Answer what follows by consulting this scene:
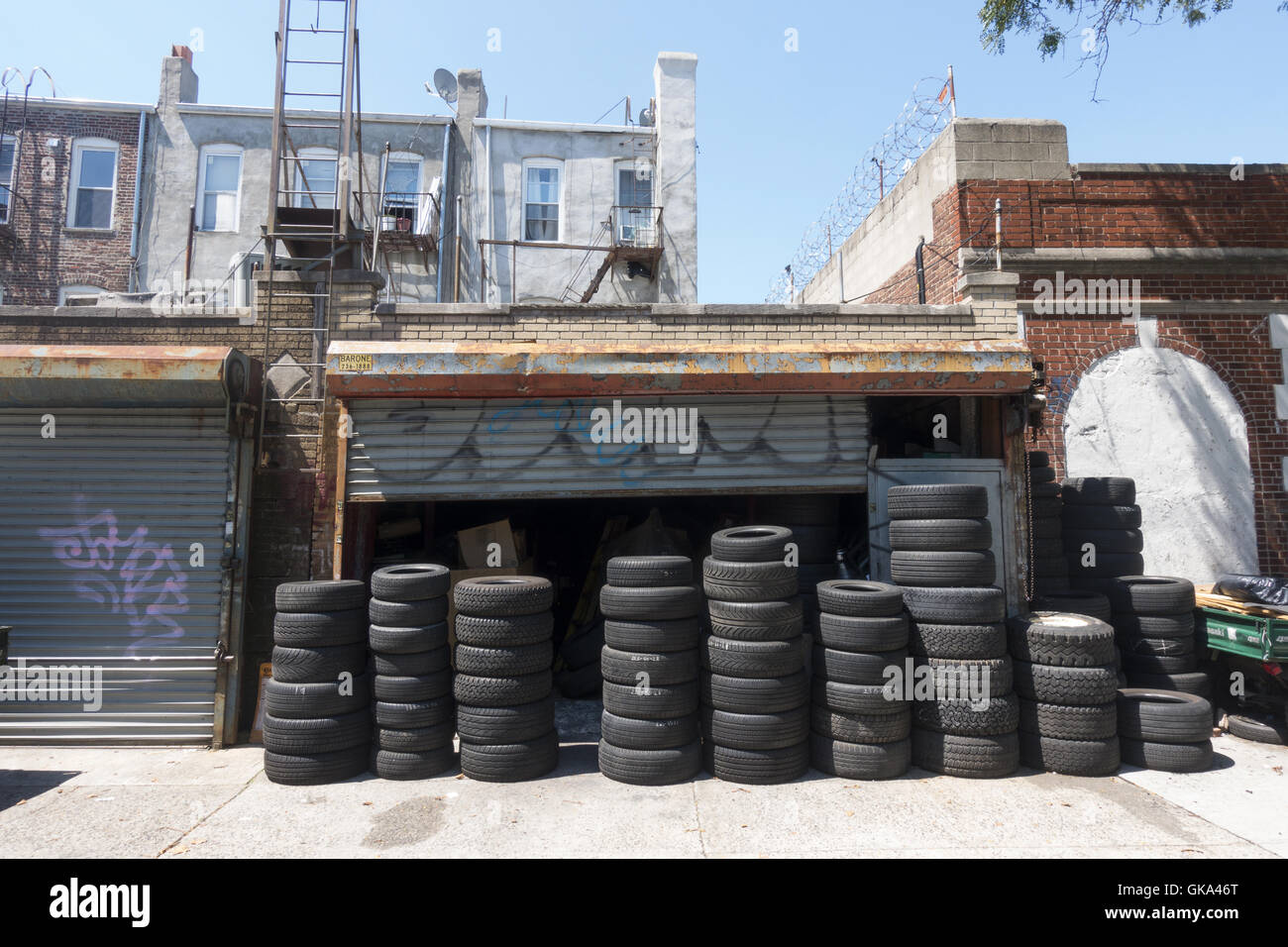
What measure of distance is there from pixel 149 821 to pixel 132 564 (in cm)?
276

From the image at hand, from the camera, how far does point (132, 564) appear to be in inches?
256

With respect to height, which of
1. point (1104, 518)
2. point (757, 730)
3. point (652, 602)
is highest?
point (1104, 518)

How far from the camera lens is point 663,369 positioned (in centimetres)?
632

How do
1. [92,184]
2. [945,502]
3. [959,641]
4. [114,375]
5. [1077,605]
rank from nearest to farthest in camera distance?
[959,641]
[945,502]
[114,375]
[1077,605]
[92,184]

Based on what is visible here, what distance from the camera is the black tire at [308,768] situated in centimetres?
→ 528

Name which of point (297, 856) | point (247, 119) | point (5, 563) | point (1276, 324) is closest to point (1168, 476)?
point (1276, 324)

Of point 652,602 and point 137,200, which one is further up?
point 137,200

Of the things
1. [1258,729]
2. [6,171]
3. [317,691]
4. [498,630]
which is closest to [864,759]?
[498,630]

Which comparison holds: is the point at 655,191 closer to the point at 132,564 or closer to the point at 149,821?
the point at 132,564

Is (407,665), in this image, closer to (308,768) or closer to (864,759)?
(308,768)

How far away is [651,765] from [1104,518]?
5.74 metres

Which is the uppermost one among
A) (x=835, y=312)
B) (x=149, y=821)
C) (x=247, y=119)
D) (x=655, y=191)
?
(x=247, y=119)

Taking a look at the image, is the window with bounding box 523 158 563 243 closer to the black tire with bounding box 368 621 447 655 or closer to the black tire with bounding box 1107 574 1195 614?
the black tire with bounding box 368 621 447 655

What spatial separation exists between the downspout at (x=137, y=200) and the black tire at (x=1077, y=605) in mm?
19251
